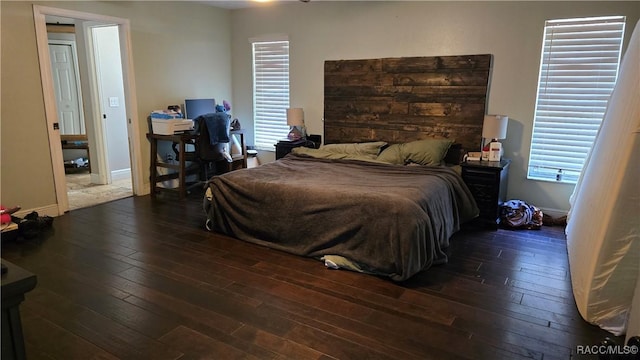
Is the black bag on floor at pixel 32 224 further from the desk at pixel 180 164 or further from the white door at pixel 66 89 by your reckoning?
the white door at pixel 66 89

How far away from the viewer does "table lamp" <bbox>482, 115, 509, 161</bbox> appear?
4.12 meters

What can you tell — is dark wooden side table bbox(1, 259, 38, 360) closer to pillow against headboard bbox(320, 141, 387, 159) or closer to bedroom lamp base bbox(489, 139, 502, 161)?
pillow against headboard bbox(320, 141, 387, 159)

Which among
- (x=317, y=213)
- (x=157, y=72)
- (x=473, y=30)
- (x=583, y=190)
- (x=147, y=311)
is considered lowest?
(x=147, y=311)

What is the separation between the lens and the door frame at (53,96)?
405 centimetres

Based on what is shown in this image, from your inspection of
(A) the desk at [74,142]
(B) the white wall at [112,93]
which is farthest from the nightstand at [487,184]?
(A) the desk at [74,142]

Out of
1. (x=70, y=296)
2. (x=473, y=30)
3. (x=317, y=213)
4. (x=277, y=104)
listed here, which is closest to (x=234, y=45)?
(x=277, y=104)

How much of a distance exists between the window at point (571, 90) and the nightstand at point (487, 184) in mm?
555

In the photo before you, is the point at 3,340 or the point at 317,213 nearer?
the point at 3,340

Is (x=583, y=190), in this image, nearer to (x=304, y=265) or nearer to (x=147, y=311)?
(x=304, y=265)

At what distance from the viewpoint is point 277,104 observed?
599 centimetres

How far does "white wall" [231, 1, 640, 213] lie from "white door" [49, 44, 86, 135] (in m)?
3.48

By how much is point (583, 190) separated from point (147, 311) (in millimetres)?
3443

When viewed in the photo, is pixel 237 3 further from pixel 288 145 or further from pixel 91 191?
pixel 91 191

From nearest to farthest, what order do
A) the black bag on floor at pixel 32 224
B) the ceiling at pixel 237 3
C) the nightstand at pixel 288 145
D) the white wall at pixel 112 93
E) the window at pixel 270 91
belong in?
1. the black bag on floor at pixel 32 224
2. the nightstand at pixel 288 145
3. the ceiling at pixel 237 3
4. the white wall at pixel 112 93
5. the window at pixel 270 91
